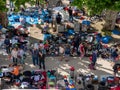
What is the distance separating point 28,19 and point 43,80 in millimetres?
10189

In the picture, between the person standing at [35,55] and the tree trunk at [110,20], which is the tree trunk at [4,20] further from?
the tree trunk at [110,20]

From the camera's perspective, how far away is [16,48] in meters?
22.2

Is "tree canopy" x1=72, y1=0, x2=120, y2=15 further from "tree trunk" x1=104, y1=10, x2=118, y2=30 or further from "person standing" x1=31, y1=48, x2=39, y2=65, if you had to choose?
"tree trunk" x1=104, y1=10, x2=118, y2=30

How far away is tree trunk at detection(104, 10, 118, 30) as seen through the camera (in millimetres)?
28547

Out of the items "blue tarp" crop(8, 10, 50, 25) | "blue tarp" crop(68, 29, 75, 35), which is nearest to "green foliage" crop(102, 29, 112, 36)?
"blue tarp" crop(68, 29, 75, 35)

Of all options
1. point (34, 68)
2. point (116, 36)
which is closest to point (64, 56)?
point (34, 68)

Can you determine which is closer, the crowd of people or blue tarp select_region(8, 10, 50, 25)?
the crowd of people

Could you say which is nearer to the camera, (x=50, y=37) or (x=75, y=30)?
(x=50, y=37)

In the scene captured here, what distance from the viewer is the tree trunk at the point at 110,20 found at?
28.5 m

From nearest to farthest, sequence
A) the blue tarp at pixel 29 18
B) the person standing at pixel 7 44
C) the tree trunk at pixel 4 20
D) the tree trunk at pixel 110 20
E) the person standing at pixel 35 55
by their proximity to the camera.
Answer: the person standing at pixel 35 55, the person standing at pixel 7 44, the tree trunk at pixel 4 20, the tree trunk at pixel 110 20, the blue tarp at pixel 29 18

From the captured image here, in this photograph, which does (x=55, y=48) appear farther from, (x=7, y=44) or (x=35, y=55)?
(x=7, y=44)

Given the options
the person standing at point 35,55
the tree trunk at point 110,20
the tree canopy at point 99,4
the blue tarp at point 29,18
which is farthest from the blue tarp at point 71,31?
the person standing at point 35,55

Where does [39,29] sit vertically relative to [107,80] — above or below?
above

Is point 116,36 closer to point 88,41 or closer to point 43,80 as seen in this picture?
point 88,41
